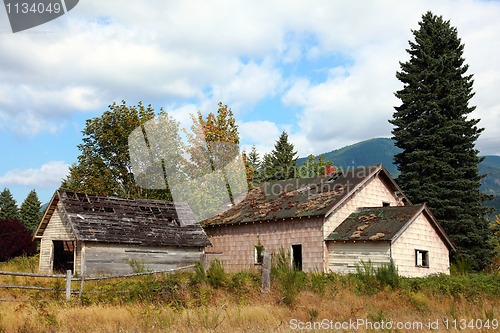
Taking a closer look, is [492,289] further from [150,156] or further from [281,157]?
[281,157]

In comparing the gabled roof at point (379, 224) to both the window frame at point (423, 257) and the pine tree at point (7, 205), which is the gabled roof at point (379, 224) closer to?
the window frame at point (423, 257)

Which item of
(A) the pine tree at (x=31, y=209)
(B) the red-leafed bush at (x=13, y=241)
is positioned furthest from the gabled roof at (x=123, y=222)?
(A) the pine tree at (x=31, y=209)

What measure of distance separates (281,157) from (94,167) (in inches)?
1072

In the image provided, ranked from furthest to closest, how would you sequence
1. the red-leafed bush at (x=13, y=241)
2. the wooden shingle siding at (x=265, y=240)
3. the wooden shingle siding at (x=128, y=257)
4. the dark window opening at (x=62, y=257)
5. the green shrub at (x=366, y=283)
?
1. the red-leafed bush at (x=13, y=241)
2. the dark window opening at (x=62, y=257)
3. the wooden shingle siding at (x=265, y=240)
4. the wooden shingle siding at (x=128, y=257)
5. the green shrub at (x=366, y=283)

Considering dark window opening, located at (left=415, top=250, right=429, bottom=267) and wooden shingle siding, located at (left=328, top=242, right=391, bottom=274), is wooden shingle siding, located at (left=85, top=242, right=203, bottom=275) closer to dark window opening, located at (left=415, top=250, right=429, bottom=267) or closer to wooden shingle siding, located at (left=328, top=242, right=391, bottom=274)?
wooden shingle siding, located at (left=328, top=242, right=391, bottom=274)

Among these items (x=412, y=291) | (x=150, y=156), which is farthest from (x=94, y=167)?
(x=412, y=291)

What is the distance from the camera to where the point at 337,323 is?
1149cm

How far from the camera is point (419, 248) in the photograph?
26.9 metres

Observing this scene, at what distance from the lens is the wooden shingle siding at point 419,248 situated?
25578mm

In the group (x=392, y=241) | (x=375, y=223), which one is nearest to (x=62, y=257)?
(x=375, y=223)

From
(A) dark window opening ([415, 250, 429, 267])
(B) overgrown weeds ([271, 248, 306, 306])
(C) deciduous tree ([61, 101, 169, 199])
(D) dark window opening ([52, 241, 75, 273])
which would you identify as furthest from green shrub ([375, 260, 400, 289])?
(C) deciduous tree ([61, 101, 169, 199])

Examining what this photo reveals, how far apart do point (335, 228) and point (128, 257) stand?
11.2m

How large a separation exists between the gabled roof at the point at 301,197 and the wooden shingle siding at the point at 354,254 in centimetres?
199

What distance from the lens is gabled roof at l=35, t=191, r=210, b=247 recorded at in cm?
2616
